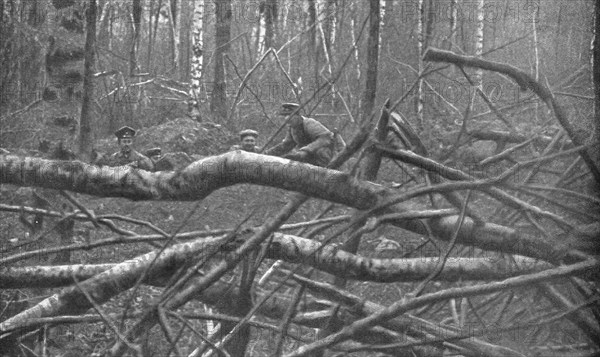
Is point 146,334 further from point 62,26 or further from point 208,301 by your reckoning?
point 62,26

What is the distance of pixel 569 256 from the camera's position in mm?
2186

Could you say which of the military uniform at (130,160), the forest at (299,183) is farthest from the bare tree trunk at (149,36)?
the military uniform at (130,160)

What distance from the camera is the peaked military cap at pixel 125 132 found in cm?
232

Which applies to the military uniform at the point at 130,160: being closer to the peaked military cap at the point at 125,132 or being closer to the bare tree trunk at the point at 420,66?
the peaked military cap at the point at 125,132

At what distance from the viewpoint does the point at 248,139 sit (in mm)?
2258

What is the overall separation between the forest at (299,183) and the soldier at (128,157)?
1 cm

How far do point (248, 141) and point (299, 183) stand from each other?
0.25m

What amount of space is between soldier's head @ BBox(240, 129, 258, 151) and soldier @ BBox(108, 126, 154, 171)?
10.7 inches

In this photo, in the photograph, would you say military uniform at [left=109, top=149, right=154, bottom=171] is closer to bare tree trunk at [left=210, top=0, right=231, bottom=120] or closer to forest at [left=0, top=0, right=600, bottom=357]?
forest at [left=0, top=0, right=600, bottom=357]

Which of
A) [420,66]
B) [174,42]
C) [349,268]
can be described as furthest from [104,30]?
[349,268]

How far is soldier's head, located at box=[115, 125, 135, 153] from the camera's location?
2.27 metres

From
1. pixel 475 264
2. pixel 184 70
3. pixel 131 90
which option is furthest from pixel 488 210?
pixel 131 90

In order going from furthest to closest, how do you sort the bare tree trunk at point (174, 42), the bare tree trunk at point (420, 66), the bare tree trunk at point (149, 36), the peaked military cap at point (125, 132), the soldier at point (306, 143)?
1. the bare tree trunk at point (149, 36)
2. the bare tree trunk at point (174, 42)
3. the bare tree trunk at point (420, 66)
4. the peaked military cap at point (125, 132)
5. the soldier at point (306, 143)

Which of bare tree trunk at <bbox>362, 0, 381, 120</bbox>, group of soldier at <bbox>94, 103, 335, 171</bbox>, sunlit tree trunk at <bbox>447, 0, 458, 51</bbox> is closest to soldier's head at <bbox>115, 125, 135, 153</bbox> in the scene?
group of soldier at <bbox>94, 103, 335, 171</bbox>
